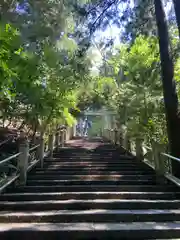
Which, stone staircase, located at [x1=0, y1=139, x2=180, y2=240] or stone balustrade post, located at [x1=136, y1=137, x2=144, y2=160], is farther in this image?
stone balustrade post, located at [x1=136, y1=137, x2=144, y2=160]

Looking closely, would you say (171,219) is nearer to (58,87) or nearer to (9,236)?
(9,236)

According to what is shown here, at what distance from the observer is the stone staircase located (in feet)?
12.4

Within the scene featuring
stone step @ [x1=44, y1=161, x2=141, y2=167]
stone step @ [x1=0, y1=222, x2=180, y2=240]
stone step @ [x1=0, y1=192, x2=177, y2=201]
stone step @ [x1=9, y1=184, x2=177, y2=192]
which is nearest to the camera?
stone step @ [x1=0, y1=222, x2=180, y2=240]

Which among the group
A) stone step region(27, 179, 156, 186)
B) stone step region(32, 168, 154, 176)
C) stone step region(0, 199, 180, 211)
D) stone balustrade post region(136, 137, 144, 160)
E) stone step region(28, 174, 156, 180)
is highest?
stone balustrade post region(136, 137, 144, 160)

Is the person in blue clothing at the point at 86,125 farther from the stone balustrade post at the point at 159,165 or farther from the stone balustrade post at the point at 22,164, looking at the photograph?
the stone balustrade post at the point at 22,164

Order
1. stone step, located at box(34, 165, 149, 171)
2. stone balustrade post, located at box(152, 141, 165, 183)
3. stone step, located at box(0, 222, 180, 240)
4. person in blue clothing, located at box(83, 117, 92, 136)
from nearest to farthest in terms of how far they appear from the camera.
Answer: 1. stone step, located at box(0, 222, 180, 240)
2. stone balustrade post, located at box(152, 141, 165, 183)
3. stone step, located at box(34, 165, 149, 171)
4. person in blue clothing, located at box(83, 117, 92, 136)

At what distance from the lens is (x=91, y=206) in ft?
16.1

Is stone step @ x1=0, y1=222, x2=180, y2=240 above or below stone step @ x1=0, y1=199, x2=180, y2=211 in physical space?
below

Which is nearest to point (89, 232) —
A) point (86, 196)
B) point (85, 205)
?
point (85, 205)

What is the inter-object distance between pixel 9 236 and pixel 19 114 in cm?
528

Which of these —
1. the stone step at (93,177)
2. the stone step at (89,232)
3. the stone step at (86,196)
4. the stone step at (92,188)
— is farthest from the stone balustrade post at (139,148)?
the stone step at (89,232)

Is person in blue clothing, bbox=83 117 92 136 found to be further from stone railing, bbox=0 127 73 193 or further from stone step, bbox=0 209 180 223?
stone step, bbox=0 209 180 223

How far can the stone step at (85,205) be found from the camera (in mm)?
4855

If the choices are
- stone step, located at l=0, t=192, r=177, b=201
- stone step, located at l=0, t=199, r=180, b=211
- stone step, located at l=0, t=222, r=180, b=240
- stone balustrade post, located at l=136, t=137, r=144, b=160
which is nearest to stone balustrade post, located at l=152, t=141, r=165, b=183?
stone step, located at l=0, t=192, r=177, b=201
